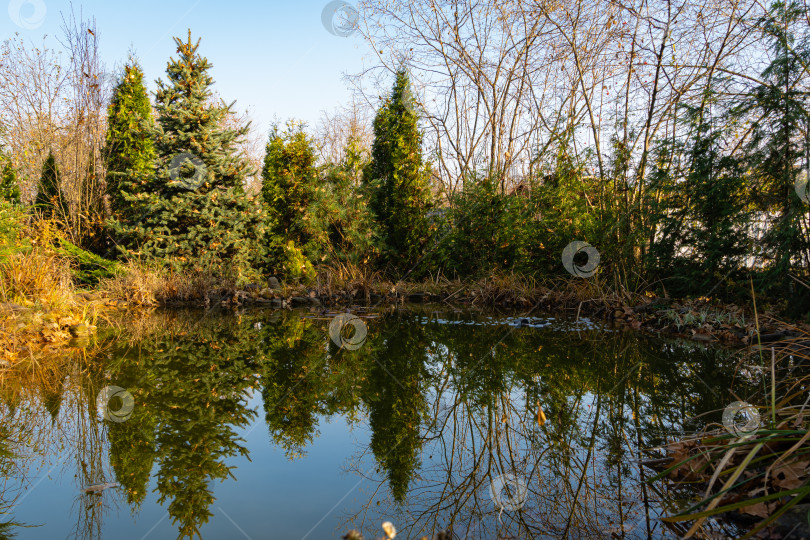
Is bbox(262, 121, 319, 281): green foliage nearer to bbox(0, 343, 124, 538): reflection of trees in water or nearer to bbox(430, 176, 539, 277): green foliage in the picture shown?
bbox(430, 176, 539, 277): green foliage

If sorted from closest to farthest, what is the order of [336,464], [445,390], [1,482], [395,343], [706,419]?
[1,482], [336,464], [706,419], [445,390], [395,343]

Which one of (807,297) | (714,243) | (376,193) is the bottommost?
(807,297)

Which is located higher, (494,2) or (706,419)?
(494,2)

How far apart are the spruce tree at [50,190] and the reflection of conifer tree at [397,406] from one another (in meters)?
11.2

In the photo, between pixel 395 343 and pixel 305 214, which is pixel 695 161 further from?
pixel 305 214

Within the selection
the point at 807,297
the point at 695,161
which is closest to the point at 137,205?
the point at 695,161

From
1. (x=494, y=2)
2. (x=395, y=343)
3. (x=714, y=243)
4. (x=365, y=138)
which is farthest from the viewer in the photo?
(x=365, y=138)

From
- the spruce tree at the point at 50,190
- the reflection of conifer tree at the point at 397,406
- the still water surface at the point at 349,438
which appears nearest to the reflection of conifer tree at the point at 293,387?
the still water surface at the point at 349,438

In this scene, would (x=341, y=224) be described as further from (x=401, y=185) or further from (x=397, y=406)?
(x=397, y=406)

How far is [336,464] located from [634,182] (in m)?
6.31

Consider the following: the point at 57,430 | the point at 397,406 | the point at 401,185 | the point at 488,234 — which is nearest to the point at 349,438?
the point at 397,406

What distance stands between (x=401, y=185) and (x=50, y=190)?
966 centimetres

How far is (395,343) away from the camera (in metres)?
4.65

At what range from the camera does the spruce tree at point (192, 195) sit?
882 cm
